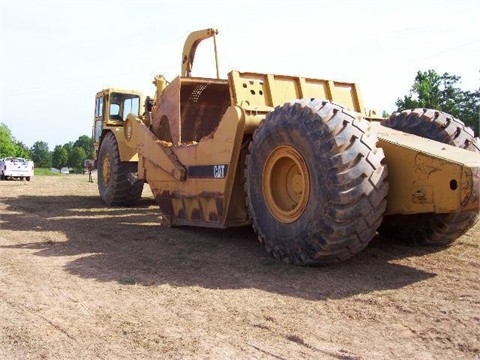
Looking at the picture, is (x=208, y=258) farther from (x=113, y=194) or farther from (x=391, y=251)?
(x=113, y=194)

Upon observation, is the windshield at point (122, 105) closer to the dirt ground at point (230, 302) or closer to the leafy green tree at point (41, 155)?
the dirt ground at point (230, 302)

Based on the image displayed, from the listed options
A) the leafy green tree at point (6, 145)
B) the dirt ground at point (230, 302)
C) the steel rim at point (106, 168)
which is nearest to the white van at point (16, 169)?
the steel rim at point (106, 168)

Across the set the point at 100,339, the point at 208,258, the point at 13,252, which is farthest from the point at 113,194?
the point at 100,339

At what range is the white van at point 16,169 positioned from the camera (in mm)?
27609

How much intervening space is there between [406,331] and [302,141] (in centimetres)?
207

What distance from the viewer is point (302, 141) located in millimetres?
4965

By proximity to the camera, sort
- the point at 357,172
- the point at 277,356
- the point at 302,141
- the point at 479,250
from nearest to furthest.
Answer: the point at 277,356 → the point at 357,172 → the point at 302,141 → the point at 479,250

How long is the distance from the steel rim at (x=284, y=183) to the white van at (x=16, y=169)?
24996mm

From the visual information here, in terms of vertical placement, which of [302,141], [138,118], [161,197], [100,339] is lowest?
[100,339]

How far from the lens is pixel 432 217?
18.1 ft

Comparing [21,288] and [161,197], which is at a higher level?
[161,197]

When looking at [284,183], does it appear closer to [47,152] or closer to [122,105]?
[122,105]

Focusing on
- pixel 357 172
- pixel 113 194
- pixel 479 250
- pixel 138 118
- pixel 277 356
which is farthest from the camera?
pixel 113 194

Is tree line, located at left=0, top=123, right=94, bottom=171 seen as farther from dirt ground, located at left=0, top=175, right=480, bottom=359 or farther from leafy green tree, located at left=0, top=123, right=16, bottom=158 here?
dirt ground, located at left=0, top=175, right=480, bottom=359
